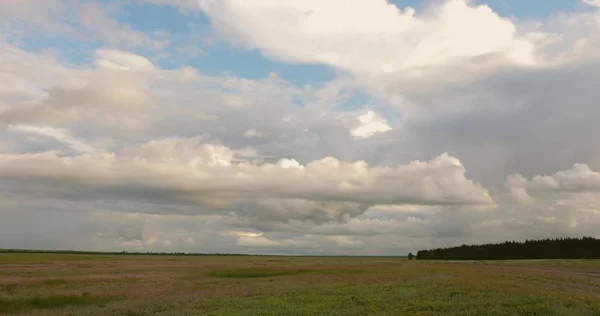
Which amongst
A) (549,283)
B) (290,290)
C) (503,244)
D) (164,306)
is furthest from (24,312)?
(503,244)

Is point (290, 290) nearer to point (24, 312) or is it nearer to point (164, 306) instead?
point (164, 306)

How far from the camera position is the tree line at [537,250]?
13912cm

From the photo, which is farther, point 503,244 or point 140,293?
point 503,244

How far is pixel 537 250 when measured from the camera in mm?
153625

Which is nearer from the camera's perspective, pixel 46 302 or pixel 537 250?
pixel 46 302

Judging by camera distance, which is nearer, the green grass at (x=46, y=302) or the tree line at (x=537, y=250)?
the green grass at (x=46, y=302)

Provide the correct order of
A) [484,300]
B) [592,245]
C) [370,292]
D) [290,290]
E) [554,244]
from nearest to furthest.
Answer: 1. [484,300]
2. [370,292]
3. [290,290]
4. [592,245]
5. [554,244]

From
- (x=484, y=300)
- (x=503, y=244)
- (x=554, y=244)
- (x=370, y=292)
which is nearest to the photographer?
(x=484, y=300)

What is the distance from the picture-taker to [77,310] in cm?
3762

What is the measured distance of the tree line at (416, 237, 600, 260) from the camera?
139 metres

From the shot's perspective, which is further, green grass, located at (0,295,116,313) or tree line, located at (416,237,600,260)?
tree line, located at (416,237,600,260)

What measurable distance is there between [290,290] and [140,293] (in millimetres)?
13804

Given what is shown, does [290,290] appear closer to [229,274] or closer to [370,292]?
[370,292]

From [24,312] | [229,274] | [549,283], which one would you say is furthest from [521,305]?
[229,274]
